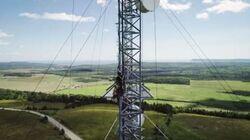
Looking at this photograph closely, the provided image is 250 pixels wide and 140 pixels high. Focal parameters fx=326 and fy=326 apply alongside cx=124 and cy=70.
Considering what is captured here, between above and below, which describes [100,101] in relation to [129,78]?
below

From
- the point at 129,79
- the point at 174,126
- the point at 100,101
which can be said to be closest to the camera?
the point at 129,79

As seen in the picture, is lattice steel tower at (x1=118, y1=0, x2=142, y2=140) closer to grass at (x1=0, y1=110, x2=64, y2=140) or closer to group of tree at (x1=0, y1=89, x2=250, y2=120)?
grass at (x1=0, y1=110, x2=64, y2=140)

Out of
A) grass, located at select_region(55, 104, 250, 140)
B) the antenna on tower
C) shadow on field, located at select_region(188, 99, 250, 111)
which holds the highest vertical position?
the antenna on tower

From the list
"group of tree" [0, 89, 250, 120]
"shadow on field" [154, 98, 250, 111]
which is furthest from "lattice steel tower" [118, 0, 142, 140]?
"shadow on field" [154, 98, 250, 111]

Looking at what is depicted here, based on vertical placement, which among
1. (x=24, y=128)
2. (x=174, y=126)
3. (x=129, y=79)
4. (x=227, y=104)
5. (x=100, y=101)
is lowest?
(x=227, y=104)

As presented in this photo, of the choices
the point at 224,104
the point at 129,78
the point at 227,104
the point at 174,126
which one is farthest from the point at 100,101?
the point at 129,78

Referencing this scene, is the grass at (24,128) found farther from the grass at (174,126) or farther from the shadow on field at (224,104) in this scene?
the shadow on field at (224,104)

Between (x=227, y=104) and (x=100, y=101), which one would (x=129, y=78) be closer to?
(x=100, y=101)
